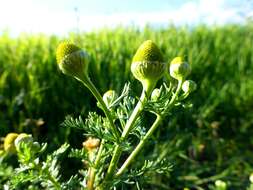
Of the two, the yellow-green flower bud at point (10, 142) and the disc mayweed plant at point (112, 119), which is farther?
the yellow-green flower bud at point (10, 142)

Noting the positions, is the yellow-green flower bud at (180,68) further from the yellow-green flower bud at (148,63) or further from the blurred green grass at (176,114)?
the blurred green grass at (176,114)

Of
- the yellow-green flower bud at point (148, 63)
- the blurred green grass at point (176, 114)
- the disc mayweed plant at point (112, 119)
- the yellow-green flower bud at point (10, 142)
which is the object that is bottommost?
the blurred green grass at point (176, 114)

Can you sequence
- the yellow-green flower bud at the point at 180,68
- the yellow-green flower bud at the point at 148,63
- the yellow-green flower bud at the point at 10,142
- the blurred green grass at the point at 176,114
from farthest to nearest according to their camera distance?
1. the blurred green grass at the point at 176,114
2. the yellow-green flower bud at the point at 10,142
3. the yellow-green flower bud at the point at 180,68
4. the yellow-green flower bud at the point at 148,63

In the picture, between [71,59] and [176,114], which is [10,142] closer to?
[71,59]

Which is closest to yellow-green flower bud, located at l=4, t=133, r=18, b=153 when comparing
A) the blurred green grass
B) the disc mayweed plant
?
the disc mayweed plant

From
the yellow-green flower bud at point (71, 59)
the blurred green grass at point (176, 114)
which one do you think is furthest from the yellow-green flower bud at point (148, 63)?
the blurred green grass at point (176, 114)

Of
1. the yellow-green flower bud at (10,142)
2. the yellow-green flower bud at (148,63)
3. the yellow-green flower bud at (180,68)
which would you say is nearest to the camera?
the yellow-green flower bud at (148,63)

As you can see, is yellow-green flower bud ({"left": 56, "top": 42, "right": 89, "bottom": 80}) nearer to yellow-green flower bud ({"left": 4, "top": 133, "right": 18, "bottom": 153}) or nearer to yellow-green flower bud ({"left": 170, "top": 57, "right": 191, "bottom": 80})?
yellow-green flower bud ({"left": 170, "top": 57, "right": 191, "bottom": 80})
